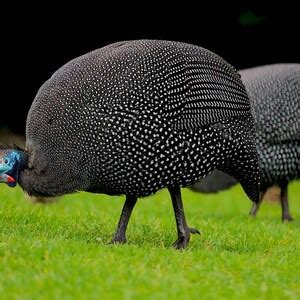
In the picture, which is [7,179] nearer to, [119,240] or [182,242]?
[119,240]

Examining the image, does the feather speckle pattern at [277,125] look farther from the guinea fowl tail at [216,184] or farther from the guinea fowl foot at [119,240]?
the guinea fowl foot at [119,240]

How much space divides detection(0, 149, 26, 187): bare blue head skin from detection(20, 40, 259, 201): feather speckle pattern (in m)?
0.07

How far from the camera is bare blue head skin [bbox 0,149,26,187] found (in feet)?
19.1

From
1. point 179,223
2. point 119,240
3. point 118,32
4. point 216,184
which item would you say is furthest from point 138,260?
point 118,32

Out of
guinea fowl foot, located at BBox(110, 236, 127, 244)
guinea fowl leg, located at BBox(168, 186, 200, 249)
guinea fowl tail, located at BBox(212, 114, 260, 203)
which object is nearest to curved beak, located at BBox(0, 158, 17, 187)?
guinea fowl foot, located at BBox(110, 236, 127, 244)

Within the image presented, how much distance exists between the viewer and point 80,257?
507 cm

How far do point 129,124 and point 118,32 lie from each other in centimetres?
1095

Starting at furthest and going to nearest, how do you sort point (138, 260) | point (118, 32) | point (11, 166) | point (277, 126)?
point (118, 32) < point (277, 126) < point (11, 166) < point (138, 260)

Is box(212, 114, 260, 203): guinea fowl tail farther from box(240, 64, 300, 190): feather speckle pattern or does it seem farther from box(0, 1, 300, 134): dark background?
box(0, 1, 300, 134): dark background

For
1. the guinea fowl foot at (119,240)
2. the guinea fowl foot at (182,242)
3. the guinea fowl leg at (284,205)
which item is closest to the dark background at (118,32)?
the guinea fowl leg at (284,205)

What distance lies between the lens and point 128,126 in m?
5.62

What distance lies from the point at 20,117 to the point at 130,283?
484 inches

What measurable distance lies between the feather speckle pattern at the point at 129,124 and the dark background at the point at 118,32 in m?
10.5

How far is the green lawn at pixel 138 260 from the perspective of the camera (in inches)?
178
